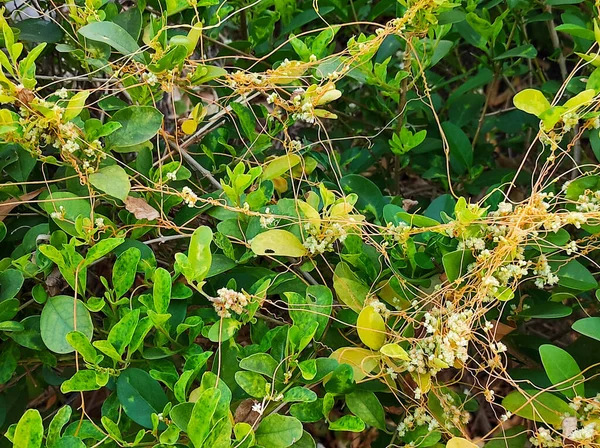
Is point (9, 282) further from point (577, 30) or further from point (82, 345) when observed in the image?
point (577, 30)

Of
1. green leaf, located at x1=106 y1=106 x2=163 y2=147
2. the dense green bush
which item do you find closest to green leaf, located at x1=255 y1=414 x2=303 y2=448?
the dense green bush

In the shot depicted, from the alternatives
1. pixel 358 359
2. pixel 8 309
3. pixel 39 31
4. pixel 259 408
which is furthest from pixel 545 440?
pixel 39 31

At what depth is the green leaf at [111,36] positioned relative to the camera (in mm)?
852

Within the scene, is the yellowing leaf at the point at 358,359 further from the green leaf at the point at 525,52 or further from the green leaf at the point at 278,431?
the green leaf at the point at 525,52

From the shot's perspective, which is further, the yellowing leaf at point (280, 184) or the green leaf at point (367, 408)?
the yellowing leaf at point (280, 184)

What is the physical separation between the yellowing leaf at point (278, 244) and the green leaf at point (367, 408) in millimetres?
215

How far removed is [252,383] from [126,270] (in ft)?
0.74

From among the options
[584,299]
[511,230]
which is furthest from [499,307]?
[584,299]

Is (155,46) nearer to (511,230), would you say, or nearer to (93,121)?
(93,121)

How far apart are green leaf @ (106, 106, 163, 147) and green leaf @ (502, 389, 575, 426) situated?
25.4 inches

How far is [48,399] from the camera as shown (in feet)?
4.08

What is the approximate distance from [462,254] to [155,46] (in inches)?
21.0

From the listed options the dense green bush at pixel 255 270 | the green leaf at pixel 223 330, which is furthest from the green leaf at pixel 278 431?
the green leaf at pixel 223 330

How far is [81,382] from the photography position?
713mm
